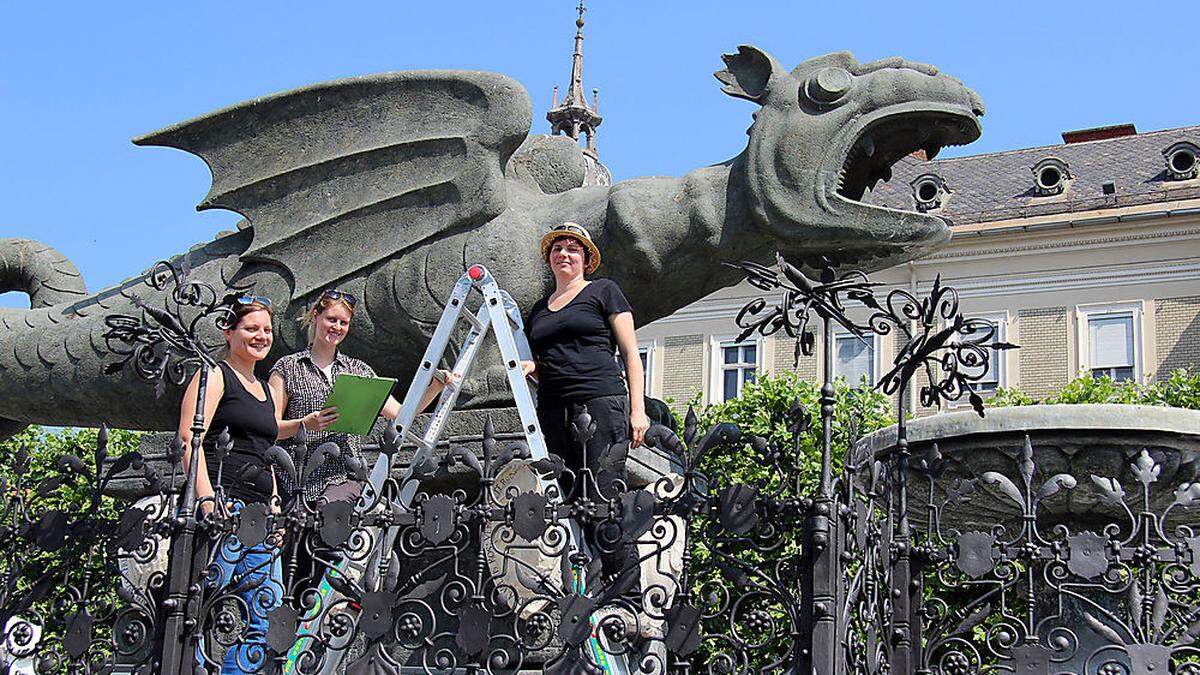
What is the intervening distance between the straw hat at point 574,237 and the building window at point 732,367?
84.1ft

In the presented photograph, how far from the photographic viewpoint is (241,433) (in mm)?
Result: 6301

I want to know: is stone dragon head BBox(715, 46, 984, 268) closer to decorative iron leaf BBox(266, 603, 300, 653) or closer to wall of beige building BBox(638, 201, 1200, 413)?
decorative iron leaf BBox(266, 603, 300, 653)

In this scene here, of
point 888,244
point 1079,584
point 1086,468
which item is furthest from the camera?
point 1086,468

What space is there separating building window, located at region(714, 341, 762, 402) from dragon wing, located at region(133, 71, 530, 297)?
24.8 m

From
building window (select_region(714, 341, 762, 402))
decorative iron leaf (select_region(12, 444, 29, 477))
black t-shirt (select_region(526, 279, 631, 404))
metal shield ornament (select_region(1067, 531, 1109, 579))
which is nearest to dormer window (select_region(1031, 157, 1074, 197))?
building window (select_region(714, 341, 762, 402))

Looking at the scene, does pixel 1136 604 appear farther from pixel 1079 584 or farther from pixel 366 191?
pixel 366 191

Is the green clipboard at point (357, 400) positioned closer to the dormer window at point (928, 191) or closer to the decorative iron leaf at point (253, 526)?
the decorative iron leaf at point (253, 526)

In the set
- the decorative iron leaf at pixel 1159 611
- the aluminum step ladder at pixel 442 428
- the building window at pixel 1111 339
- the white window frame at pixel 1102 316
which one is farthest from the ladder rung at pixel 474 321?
the building window at pixel 1111 339

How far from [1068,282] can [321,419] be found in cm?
2667

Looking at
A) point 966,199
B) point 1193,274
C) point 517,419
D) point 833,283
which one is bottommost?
point 517,419

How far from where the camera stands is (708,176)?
7469 millimetres

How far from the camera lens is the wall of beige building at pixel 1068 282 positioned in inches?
1182

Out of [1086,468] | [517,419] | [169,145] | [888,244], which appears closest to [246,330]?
[517,419]

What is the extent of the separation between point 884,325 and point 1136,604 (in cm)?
143
